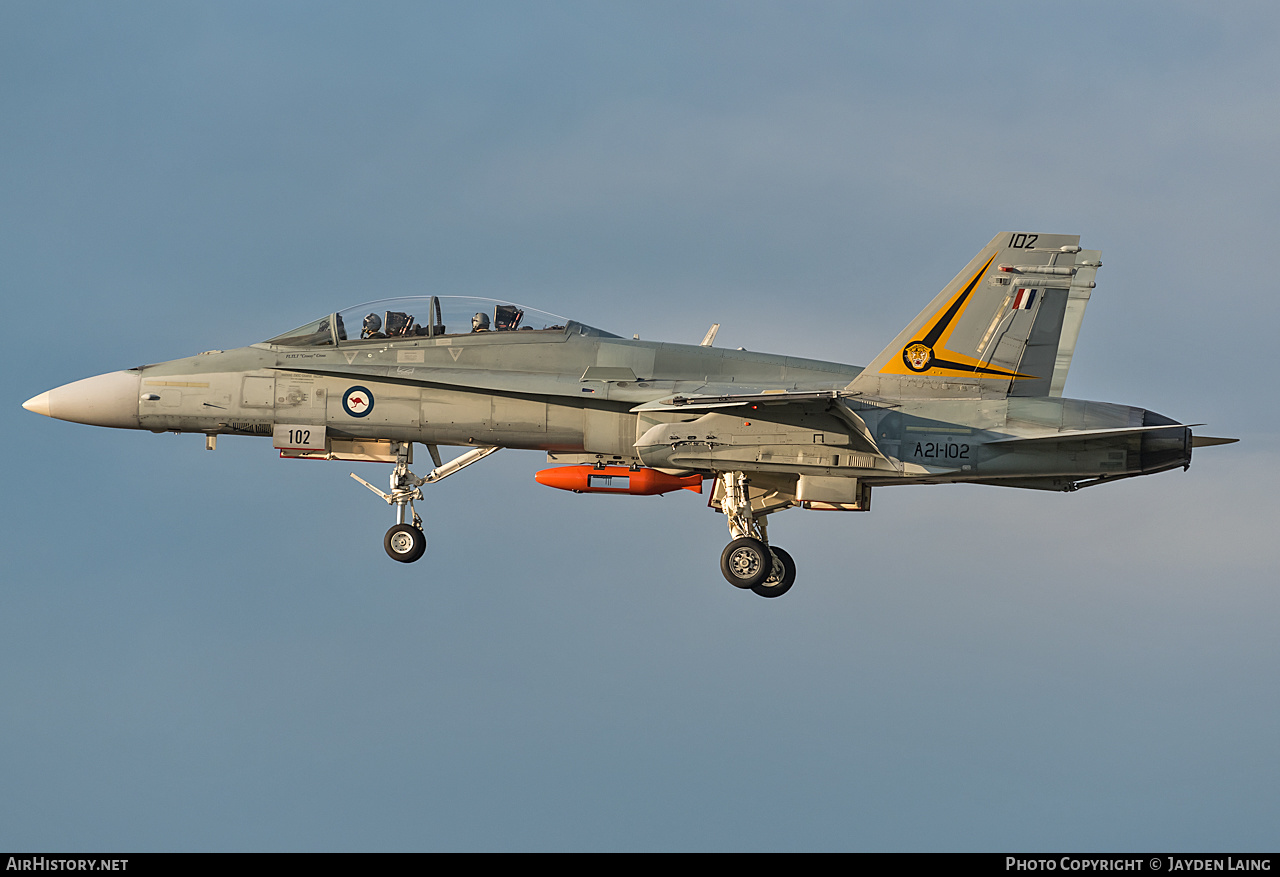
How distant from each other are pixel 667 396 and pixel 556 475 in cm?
297

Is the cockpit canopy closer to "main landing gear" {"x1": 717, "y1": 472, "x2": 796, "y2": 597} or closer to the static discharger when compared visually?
the static discharger

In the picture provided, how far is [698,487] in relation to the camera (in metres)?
27.1

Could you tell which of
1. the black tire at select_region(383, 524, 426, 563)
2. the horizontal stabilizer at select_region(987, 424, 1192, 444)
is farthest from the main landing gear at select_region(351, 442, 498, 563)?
the horizontal stabilizer at select_region(987, 424, 1192, 444)

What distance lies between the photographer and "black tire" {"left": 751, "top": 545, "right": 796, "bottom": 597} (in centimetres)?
2625

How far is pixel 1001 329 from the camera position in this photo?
24031 mm

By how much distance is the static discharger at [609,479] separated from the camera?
26.2 m

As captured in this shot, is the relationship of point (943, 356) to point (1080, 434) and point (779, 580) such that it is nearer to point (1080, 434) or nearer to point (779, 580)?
point (1080, 434)

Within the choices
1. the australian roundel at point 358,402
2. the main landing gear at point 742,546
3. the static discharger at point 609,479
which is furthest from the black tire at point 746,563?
the australian roundel at point 358,402

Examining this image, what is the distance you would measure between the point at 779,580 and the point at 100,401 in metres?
10.5

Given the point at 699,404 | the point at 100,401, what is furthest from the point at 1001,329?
the point at 100,401

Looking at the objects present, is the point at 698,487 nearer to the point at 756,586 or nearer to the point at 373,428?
the point at 756,586

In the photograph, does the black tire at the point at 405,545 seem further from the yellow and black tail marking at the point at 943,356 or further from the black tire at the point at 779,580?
the yellow and black tail marking at the point at 943,356

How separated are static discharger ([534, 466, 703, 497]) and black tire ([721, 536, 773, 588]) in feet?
5.22
